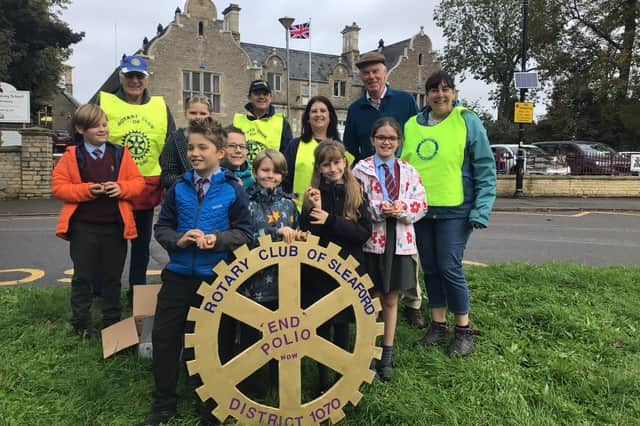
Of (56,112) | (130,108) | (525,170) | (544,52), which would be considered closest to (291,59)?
Answer: (544,52)

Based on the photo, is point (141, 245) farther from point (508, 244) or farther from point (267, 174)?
point (508, 244)

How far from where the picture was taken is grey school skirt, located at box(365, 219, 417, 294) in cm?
321

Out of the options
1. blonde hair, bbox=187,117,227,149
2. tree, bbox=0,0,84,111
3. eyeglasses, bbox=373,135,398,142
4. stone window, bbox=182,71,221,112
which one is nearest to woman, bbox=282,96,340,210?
eyeglasses, bbox=373,135,398,142

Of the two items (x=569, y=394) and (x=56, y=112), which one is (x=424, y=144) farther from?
(x=56, y=112)

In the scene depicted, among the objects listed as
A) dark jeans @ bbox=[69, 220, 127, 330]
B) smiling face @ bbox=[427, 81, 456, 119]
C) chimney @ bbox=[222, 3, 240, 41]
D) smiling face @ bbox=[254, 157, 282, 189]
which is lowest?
dark jeans @ bbox=[69, 220, 127, 330]

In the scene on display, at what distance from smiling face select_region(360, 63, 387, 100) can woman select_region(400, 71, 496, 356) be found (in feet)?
1.48

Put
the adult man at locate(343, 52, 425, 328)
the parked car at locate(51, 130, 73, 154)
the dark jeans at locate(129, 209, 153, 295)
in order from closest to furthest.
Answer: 1. the adult man at locate(343, 52, 425, 328)
2. the dark jeans at locate(129, 209, 153, 295)
3. the parked car at locate(51, 130, 73, 154)

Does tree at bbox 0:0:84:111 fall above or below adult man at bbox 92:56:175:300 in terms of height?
above

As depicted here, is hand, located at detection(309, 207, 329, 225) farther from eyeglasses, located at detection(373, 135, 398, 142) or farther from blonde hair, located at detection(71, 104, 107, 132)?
blonde hair, located at detection(71, 104, 107, 132)

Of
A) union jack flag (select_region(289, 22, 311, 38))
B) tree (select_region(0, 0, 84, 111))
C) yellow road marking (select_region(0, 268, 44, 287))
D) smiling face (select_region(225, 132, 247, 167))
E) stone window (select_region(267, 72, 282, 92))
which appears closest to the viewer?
smiling face (select_region(225, 132, 247, 167))

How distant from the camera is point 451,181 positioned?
347cm

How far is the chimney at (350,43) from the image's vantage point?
4459 cm

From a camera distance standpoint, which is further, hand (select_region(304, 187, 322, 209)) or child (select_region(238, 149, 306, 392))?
hand (select_region(304, 187, 322, 209))

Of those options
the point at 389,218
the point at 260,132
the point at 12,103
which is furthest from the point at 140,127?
the point at 12,103
